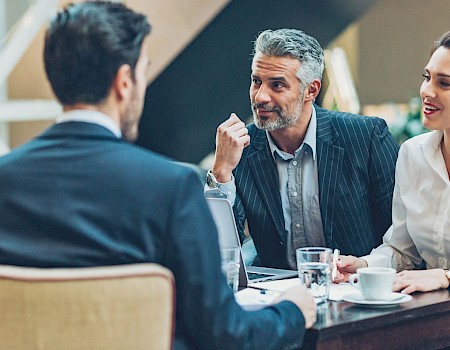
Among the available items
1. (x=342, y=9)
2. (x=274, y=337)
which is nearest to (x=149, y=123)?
(x=342, y=9)

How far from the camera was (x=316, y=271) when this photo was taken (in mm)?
2078

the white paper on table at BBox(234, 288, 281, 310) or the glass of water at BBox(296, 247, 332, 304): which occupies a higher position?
the glass of water at BBox(296, 247, 332, 304)

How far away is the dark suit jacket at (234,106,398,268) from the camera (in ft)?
9.85

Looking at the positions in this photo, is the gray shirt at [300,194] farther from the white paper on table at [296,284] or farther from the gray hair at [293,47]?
the white paper on table at [296,284]

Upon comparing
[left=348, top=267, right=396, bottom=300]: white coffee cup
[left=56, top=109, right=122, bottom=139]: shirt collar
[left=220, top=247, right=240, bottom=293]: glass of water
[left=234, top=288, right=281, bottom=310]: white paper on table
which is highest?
[left=56, top=109, right=122, bottom=139]: shirt collar

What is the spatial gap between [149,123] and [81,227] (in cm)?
636

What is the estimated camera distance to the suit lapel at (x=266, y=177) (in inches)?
118

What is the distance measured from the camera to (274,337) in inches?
64.8

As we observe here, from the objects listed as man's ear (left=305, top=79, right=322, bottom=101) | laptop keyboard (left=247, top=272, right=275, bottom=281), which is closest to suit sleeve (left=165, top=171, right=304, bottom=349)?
laptop keyboard (left=247, top=272, right=275, bottom=281)

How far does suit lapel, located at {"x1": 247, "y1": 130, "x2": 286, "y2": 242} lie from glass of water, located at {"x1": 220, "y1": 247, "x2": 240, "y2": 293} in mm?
829

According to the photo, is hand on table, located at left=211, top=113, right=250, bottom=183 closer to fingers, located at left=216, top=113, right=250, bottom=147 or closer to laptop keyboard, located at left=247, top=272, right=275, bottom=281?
fingers, located at left=216, top=113, right=250, bottom=147

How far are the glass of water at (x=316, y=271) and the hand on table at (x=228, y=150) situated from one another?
0.80 m

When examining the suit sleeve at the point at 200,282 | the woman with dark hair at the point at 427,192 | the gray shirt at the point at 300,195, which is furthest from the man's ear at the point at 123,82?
the gray shirt at the point at 300,195

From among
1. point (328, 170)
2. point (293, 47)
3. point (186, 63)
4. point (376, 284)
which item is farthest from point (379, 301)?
point (186, 63)
